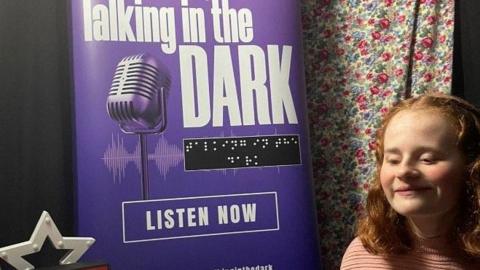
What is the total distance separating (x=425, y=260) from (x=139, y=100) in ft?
3.23

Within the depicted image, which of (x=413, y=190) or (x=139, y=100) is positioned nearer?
(x=413, y=190)

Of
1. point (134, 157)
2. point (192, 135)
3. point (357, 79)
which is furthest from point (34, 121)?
point (357, 79)

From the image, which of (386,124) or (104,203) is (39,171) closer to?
(104,203)

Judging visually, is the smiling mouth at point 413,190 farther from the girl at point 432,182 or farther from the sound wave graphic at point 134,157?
the sound wave graphic at point 134,157

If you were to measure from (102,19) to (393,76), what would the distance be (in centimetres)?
115

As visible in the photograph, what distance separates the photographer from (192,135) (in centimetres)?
167

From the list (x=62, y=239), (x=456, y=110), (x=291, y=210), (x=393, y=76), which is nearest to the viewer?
(x=456, y=110)

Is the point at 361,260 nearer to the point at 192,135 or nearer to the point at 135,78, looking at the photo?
the point at 192,135

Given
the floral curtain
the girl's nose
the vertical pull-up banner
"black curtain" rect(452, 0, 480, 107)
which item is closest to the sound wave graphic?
the vertical pull-up banner

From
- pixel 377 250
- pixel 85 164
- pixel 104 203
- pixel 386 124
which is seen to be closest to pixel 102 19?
pixel 85 164

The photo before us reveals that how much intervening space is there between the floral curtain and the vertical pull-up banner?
12.5 inches

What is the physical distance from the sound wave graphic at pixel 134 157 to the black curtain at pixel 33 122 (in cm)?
34

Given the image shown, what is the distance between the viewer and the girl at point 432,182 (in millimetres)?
976

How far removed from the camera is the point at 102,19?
1627 millimetres
